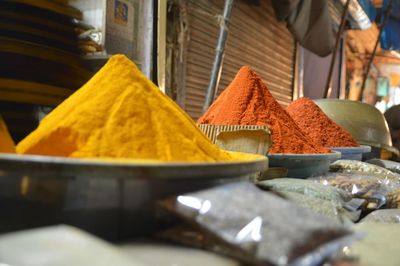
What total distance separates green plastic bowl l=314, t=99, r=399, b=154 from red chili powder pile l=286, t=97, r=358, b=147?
0.38 meters

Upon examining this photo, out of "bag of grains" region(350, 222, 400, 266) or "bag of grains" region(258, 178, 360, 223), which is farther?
"bag of grains" region(258, 178, 360, 223)

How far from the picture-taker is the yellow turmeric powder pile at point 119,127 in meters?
0.55

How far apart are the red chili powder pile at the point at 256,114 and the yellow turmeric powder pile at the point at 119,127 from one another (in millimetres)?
396

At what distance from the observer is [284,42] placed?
431 centimetres

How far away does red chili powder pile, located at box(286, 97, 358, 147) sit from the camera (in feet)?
4.70

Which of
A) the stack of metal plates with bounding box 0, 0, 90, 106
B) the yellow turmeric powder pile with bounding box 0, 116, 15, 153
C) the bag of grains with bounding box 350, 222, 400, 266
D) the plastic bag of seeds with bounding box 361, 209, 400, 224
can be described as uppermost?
the stack of metal plates with bounding box 0, 0, 90, 106

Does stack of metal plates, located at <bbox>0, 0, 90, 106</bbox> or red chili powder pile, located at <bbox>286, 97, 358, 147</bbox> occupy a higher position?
stack of metal plates, located at <bbox>0, 0, 90, 106</bbox>

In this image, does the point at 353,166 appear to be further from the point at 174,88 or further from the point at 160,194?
the point at 174,88

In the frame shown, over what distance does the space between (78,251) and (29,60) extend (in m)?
0.95

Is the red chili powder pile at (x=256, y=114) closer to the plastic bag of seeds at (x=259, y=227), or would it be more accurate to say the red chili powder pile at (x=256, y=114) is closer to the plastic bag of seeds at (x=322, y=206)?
the plastic bag of seeds at (x=322, y=206)

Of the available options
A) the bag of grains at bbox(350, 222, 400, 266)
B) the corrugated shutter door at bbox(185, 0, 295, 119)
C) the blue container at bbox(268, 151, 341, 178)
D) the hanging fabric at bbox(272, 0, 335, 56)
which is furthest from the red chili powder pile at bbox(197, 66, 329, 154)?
the hanging fabric at bbox(272, 0, 335, 56)

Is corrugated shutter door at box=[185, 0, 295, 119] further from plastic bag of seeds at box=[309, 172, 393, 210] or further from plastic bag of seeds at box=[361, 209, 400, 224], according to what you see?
plastic bag of seeds at box=[361, 209, 400, 224]

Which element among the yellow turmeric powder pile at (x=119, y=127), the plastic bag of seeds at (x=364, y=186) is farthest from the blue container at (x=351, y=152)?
the yellow turmeric powder pile at (x=119, y=127)

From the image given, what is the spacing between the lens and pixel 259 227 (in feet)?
1.38
